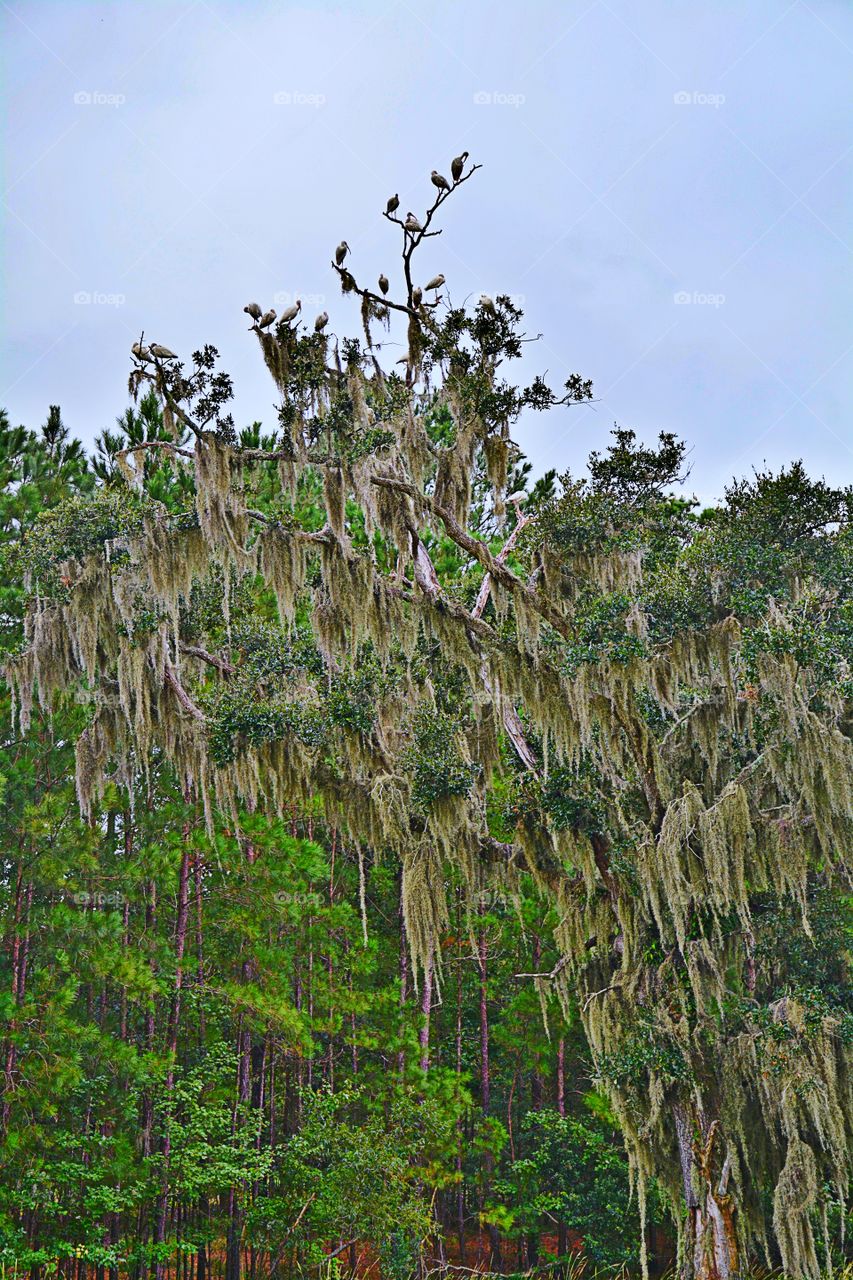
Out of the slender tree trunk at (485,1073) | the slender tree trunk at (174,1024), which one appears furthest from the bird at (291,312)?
the slender tree trunk at (485,1073)

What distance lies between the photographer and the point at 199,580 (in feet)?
34.2

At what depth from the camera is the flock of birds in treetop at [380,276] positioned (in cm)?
764

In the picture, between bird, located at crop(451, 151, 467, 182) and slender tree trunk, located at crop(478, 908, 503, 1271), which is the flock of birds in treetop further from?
slender tree trunk, located at crop(478, 908, 503, 1271)

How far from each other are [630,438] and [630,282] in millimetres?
15387

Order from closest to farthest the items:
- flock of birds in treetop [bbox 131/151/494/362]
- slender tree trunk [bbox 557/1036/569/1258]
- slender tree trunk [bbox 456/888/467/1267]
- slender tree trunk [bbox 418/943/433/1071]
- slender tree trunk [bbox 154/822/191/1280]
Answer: flock of birds in treetop [bbox 131/151/494/362], slender tree trunk [bbox 154/822/191/1280], slender tree trunk [bbox 418/943/433/1071], slender tree trunk [bbox 456/888/467/1267], slender tree trunk [bbox 557/1036/569/1258]

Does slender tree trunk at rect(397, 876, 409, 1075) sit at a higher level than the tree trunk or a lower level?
higher

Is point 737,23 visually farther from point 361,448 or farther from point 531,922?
point 531,922

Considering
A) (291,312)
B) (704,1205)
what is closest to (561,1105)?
(704,1205)

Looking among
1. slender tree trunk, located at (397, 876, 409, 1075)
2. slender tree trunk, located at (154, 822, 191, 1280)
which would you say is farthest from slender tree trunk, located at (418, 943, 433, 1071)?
slender tree trunk, located at (154, 822, 191, 1280)

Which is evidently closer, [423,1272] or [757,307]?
[423,1272]

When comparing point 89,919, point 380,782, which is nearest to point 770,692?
point 380,782

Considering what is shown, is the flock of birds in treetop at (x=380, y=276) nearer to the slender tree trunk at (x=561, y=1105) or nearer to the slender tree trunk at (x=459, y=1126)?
the slender tree trunk at (x=459, y=1126)

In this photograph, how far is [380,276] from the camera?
8.48 m

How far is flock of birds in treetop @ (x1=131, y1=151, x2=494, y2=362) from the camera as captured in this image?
764 cm
